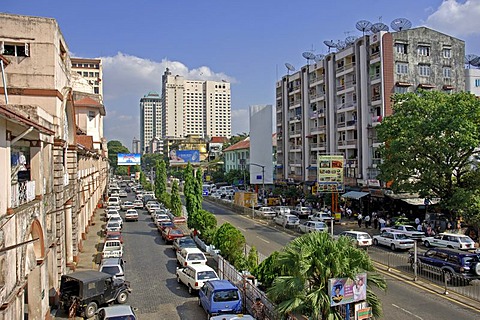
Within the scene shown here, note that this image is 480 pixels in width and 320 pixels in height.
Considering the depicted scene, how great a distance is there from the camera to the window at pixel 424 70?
44688mm

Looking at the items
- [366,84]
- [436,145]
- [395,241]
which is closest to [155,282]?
[395,241]

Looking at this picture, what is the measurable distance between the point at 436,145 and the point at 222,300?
21.4 metres

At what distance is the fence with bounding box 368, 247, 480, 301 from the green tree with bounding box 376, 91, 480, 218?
7635mm

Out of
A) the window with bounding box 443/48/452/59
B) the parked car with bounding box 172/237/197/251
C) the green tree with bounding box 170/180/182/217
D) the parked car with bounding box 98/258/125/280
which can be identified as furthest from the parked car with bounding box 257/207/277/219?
the parked car with bounding box 98/258/125/280

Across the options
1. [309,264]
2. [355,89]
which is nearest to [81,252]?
[309,264]

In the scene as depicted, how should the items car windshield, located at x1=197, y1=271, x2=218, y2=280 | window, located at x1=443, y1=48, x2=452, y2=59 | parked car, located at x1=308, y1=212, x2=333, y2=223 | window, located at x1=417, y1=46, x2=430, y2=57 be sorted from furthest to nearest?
window, located at x1=443, y1=48, x2=452, y2=59 < window, located at x1=417, y1=46, x2=430, y2=57 < parked car, located at x1=308, y1=212, x2=333, y2=223 < car windshield, located at x1=197, y1=271, x2=218, y2=280

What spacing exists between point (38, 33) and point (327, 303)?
1674 cm

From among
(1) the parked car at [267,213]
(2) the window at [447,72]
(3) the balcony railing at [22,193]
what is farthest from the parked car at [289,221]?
(3) the balcony railing at [22,193]

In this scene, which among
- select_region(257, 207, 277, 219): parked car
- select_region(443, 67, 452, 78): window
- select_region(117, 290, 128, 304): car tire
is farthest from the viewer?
select_region(443, 67, 452, 78): window

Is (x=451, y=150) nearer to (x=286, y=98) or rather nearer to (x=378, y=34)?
(x=378, y=34)

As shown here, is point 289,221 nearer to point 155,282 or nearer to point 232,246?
point 232,246

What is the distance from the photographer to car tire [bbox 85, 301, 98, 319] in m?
17.3

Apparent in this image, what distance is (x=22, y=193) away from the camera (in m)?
13.5

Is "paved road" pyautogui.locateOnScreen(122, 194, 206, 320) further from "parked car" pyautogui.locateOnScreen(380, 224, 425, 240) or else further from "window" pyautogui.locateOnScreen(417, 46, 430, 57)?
"window" pyautogui.locateOnScreen(417, 46, 430, 57)
